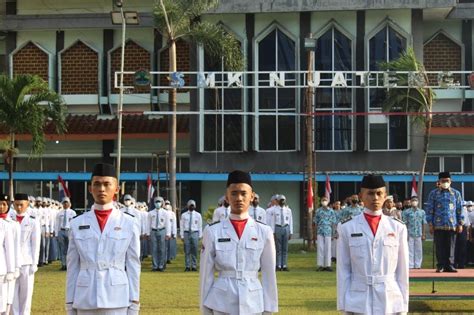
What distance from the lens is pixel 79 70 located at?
166 ft

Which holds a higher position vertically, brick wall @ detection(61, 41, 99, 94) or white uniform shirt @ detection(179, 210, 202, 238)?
brick wall @ detection(61, 41, 99, 94)

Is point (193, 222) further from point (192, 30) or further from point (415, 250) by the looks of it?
point (192, 30)

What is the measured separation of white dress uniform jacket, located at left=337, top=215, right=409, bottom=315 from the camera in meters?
9.15

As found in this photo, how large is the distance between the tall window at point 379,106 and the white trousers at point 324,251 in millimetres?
18573

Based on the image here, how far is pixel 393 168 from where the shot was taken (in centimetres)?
4547

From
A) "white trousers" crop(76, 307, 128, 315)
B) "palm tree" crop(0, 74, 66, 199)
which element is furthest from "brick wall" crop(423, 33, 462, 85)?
"white trousers" crop(76, 307, 128, 315)

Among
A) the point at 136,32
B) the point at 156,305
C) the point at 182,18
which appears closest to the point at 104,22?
the point at 136,32

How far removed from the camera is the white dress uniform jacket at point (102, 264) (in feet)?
29.1

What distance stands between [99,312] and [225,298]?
1230mm

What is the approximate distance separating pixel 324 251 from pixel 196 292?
25.4ft

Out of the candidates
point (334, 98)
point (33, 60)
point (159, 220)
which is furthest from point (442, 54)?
point (159, 220)

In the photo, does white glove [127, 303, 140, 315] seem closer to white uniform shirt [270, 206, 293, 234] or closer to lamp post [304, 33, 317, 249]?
white uniform shirt [270, 206, 293, 234]

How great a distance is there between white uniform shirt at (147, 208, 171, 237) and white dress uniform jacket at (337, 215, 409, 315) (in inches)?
751

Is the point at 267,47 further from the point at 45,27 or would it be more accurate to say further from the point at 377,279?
the point at 377,279
